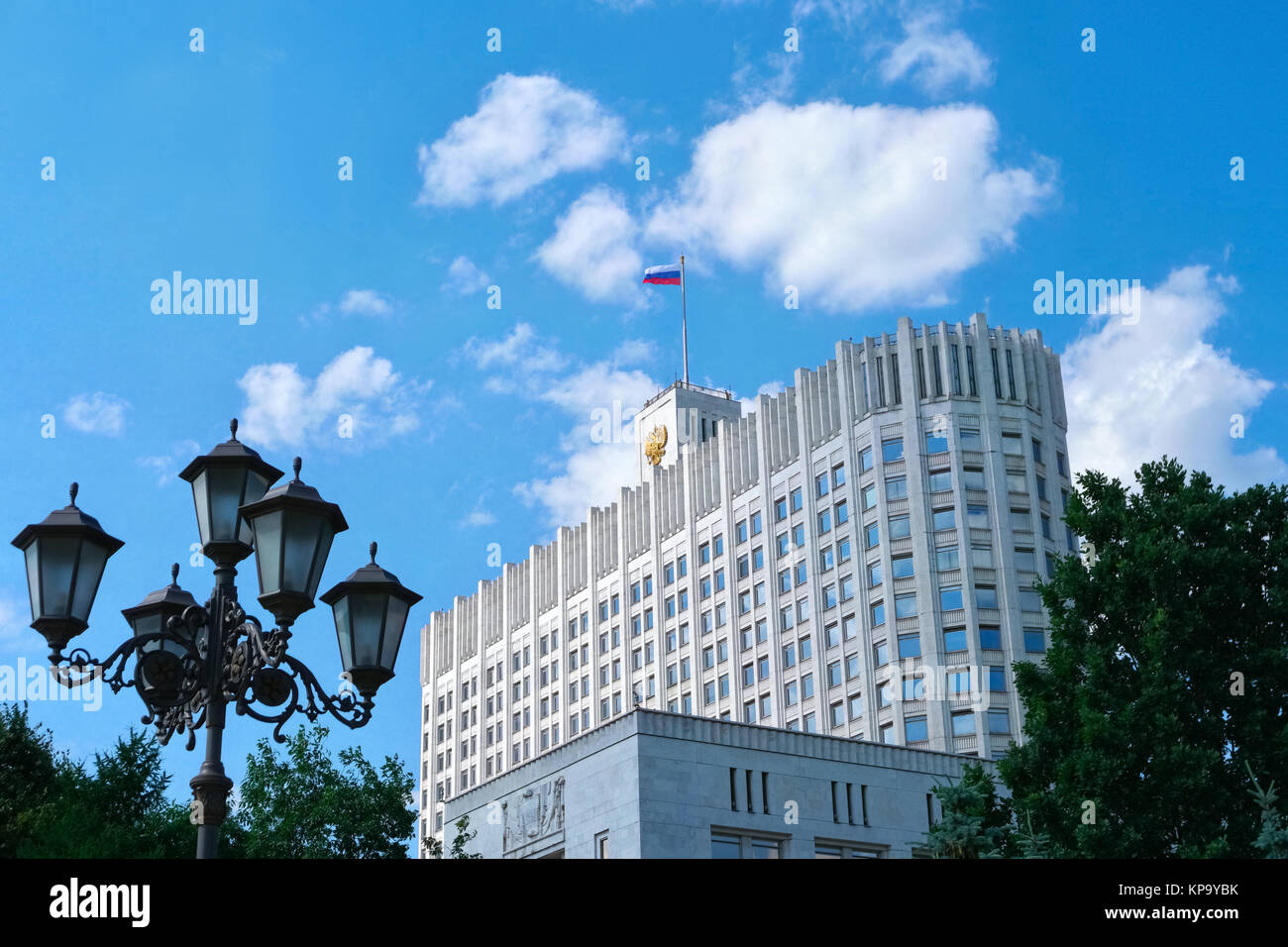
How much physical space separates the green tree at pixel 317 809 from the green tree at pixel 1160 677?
2599 centimetres

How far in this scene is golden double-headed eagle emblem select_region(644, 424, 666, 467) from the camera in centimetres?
10812

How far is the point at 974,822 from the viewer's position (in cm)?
2892

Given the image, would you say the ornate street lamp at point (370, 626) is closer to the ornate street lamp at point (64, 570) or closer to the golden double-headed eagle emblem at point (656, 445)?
the ornate street lamp at point (64, 570)

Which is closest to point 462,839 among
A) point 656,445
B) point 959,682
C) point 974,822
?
point 974,822

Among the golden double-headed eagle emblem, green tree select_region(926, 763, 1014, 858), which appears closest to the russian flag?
the golden double-headed eagle emblem

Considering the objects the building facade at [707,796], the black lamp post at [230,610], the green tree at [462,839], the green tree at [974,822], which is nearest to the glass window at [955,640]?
the building facade at [707,796]

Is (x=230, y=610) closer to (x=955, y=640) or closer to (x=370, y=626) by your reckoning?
(x=370, y=626)

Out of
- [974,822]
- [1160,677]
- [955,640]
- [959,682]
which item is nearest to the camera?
[974,822]

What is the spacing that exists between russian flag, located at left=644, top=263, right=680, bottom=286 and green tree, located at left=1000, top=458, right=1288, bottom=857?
69958 mm

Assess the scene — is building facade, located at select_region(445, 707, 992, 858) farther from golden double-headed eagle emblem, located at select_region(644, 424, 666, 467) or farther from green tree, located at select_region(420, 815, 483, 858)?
golden double-headed eagle emblem, located at select_region(644, 424, 666, 467)

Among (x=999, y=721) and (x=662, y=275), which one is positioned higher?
(x=662, y=275)

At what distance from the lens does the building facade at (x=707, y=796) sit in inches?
1486

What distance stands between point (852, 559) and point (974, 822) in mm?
49826
